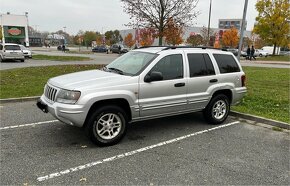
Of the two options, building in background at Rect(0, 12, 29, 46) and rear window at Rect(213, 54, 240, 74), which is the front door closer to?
rear window at Rect(213, 54, 240, 74)

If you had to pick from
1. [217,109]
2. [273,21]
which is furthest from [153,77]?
[273,21]

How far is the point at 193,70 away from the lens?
531cm

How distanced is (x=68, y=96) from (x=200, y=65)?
2880mm

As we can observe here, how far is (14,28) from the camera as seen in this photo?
198 feet

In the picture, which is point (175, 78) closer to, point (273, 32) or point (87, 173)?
point (87, 173)

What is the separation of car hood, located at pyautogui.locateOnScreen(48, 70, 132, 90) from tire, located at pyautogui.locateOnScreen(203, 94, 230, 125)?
7.33ft

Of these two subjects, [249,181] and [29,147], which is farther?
[29,147]

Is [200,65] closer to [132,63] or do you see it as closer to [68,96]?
[132,63]

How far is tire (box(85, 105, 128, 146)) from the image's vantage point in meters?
4.24

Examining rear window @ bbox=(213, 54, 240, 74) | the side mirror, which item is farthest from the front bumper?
rear window @ bbox=(213, 54, 240, 74)

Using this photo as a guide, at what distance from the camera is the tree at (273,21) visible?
36156 millimetres

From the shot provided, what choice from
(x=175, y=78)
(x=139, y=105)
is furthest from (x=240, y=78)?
(x=139, y=105)

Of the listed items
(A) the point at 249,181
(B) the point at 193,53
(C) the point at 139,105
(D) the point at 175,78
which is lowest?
→ (A) the point at 249,181

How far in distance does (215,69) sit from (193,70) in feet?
2.25
